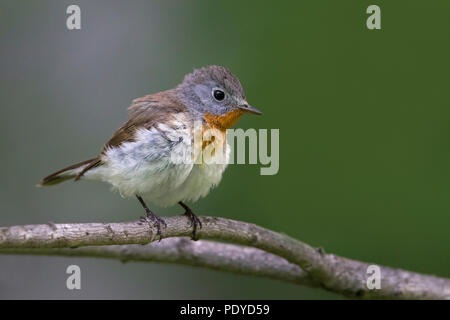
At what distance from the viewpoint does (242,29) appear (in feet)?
20.7

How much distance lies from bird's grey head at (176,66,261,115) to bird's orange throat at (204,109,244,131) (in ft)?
0.09

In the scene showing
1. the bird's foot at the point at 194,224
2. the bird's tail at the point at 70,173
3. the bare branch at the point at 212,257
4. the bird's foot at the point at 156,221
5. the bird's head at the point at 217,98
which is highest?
the bird's head at the point at 217,98

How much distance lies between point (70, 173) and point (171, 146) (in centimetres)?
115

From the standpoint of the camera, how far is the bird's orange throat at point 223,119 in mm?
4578

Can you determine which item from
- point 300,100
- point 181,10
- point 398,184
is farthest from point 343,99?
point 181,10

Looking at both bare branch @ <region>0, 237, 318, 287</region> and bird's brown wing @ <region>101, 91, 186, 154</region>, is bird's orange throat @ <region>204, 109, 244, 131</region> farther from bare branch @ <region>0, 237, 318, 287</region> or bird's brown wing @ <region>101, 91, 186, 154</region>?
bare branch @ <region>0, 237, 318, 287</region>

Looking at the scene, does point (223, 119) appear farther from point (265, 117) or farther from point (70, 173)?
point (70, 173)

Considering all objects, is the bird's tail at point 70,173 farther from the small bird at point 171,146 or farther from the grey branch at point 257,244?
the grey branch at point 257,244

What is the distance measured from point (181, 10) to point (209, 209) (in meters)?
2.34

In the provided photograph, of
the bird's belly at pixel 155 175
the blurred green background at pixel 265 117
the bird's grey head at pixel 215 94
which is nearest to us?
the bird's belly at pixel 155 175

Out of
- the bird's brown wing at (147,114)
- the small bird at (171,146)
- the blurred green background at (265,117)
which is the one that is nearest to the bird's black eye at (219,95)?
the small bird at (171,146)

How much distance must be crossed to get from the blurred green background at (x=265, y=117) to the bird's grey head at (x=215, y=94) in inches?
36.3

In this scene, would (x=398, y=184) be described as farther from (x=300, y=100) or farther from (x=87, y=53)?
(x=87, y=53)

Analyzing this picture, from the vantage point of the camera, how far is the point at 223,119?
4625mm
